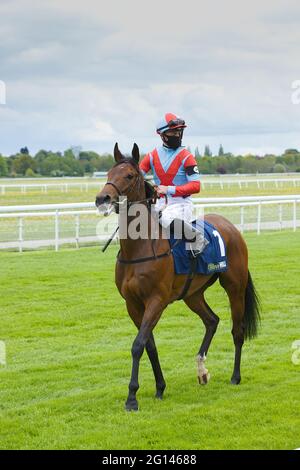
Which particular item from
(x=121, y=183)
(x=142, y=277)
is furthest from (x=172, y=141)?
(x=142, y=277)

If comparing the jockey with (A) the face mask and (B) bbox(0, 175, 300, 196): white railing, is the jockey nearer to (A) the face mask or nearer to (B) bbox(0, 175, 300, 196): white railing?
(A) the face mask

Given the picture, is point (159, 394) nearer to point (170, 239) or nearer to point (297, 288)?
point (170, 239)

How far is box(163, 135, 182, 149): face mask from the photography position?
216 inches

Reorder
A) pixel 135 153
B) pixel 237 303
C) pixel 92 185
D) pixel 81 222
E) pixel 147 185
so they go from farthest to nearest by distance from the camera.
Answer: pixel 92 185 < pixel 81 222 < pixel 237 303 < pixel 147 185 < pixel 135 153

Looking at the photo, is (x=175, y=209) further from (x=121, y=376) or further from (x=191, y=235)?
(x=121, y=376)

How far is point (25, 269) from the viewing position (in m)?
11.6

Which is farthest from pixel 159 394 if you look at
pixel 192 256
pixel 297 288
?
pixel 297 288

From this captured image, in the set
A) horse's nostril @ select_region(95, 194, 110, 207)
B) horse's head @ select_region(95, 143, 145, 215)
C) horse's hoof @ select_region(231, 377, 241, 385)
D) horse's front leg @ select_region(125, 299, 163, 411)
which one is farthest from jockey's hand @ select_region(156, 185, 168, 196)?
horse's hoof @ select_region(231, 377, 241, 385)

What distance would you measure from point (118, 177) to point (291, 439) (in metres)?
1.91

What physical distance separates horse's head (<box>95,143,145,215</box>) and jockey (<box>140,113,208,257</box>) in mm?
237

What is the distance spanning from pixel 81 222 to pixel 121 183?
1700 cm

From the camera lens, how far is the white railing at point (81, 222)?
13.7 metres

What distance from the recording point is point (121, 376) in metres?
6.06

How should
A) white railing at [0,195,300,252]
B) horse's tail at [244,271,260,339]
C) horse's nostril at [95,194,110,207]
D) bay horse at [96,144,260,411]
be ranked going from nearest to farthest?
horse's nostril at [95,194,110,207] → bay horse at [96,144,260,411] → horse's tail at [244,271,260,339] → white railing at [0,195,300,252]
